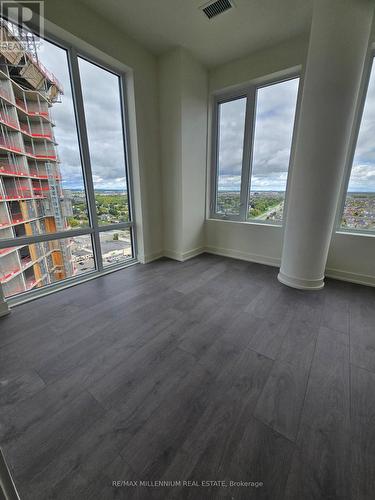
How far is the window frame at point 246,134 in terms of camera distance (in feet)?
9.73

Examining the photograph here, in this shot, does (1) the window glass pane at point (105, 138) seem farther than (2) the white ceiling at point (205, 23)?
Yes

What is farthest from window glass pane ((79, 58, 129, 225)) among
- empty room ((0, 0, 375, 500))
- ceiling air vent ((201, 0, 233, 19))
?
ceiling air vent ((201, 0, 233, 19))

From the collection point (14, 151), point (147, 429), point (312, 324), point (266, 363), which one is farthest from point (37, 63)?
point (312, 324)

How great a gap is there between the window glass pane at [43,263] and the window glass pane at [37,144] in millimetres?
191

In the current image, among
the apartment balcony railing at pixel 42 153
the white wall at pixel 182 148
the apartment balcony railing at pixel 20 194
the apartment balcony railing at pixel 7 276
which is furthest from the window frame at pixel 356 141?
the apartment balcony railing at pixel 7 276

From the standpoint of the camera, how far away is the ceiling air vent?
2157mm

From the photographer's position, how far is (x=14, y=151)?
210cm

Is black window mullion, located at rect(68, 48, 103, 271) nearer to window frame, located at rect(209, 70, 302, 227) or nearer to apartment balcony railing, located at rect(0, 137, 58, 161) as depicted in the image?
apartment balcony railing, located at rect(0, 137, 58, 161)

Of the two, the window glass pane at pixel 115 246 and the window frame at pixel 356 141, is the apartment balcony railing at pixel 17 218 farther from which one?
the window frame at pixel 356 141

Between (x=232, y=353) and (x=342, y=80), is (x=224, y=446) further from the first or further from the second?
(x=342, y=80)

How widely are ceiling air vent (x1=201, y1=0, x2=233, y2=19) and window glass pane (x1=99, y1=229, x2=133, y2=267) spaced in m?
2.84

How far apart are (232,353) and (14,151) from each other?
2841 millimetres

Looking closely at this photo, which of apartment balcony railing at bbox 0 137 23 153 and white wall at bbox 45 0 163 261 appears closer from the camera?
apartment balcony railing at bbox 0 137 23 153

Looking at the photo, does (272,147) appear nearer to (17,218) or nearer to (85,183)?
(85,183)
